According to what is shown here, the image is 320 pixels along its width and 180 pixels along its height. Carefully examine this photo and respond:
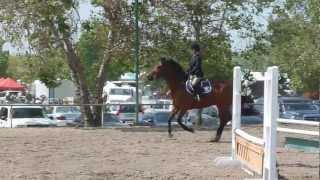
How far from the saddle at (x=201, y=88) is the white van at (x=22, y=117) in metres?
12.1

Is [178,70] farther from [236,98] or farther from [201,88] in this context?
[236,98]

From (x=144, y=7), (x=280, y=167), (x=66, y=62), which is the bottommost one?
(x=280, y=167)

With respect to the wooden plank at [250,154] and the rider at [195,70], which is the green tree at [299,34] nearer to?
the rider at [195,70]

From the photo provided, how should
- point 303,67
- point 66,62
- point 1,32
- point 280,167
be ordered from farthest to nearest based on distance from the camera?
point 303,67 < point 66,62 < point 1,32 < point 280,167

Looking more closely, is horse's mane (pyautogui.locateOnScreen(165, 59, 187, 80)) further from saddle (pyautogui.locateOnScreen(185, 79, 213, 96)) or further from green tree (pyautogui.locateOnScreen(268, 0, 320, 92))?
green tree (pyautogui.locateOnScreen(268, 0, 320, 92))

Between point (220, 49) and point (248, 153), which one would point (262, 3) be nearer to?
point (220, 49)

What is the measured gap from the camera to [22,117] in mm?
28750

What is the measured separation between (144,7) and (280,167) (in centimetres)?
1671

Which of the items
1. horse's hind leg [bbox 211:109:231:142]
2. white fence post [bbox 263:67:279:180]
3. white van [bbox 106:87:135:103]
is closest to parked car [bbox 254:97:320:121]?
horse's hind leg [bbox 211:109:231:142]

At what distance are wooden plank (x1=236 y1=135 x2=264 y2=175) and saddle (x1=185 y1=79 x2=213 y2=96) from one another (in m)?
5.06

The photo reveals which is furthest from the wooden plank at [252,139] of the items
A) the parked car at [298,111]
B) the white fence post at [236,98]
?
the parked car at [298,111]

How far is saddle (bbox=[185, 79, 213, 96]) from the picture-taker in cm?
1700

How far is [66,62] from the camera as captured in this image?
2844 centimetres

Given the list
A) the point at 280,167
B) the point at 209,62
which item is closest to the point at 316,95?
the point at 209,62
